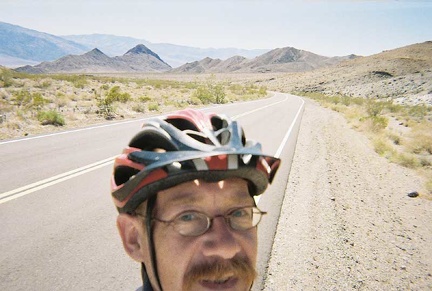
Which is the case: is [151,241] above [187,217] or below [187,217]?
below

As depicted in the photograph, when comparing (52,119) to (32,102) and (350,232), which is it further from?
(350,232)

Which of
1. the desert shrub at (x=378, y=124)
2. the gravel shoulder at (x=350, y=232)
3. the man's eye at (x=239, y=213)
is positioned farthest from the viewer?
the desert shrub at (x=378, y=124)

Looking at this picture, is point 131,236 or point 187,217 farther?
point 131,236

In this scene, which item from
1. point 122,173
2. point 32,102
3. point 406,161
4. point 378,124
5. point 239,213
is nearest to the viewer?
point 239,213

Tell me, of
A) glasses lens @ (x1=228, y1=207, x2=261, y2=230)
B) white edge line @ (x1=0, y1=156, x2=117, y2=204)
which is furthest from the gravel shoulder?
white edge line @ (x1=0, y1=156, x2=117, y2=204)

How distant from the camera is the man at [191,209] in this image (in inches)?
64.5

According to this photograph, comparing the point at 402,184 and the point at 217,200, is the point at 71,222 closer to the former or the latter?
the point at 217,200

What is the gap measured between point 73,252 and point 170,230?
273cm

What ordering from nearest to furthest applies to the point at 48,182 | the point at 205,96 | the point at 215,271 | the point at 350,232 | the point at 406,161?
the point at 215,271, the point at 350,232, the point at 48,182, the point at 406,161, the point at 205,96

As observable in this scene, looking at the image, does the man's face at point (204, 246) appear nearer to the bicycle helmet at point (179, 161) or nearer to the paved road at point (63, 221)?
the bicycle helmet at point (179, 161)

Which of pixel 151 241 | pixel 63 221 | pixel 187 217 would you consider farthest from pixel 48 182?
pixel 187 217

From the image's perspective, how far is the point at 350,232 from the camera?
4.92 meters

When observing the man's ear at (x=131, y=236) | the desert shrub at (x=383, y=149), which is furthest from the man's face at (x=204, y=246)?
the desert shrub at (x=383, y=149)

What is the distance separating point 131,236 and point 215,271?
0.68m
